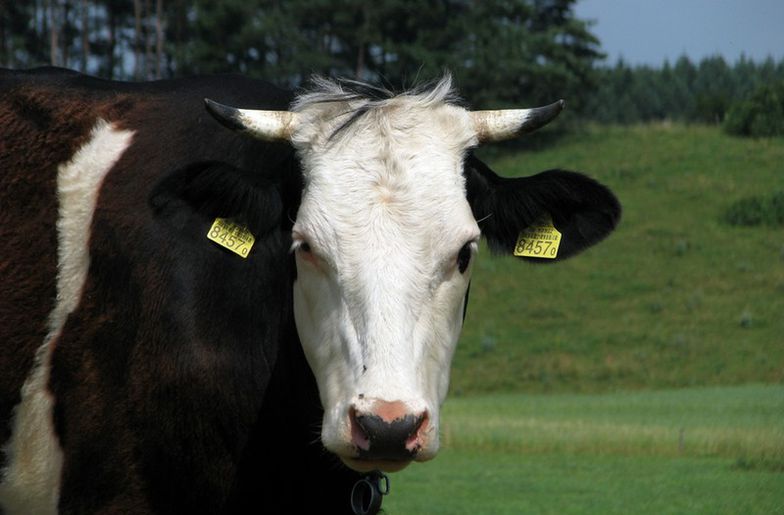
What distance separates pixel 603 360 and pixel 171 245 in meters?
27.8

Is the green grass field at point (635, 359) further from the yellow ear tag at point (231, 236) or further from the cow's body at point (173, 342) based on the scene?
the yellow ear tag at point (231, 236)

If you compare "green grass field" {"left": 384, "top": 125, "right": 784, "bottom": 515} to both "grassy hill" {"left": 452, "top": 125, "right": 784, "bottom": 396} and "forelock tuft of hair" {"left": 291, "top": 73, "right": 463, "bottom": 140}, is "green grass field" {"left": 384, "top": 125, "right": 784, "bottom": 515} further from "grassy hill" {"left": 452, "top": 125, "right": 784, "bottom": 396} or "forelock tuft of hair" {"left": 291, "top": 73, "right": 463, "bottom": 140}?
"forelock tuft of hair" {"left": 291, "top": 73, "right": 463, "bottom": 140}

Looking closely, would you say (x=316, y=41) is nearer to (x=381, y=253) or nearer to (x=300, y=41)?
(x=300, y=41)

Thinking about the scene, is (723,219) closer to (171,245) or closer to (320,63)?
(320,63)

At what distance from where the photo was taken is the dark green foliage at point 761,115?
52.1 meters

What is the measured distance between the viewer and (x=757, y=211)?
43438 mm

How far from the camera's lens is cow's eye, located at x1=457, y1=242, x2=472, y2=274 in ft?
16.3

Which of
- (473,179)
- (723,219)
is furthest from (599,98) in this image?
(473,179)

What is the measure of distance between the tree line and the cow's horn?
48277 millimetres

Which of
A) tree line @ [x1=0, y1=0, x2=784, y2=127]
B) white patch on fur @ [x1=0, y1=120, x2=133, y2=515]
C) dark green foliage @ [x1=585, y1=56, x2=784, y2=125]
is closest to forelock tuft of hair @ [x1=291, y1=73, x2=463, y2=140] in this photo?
white patch on fur @ [x1=0, y1=120, x2=133, y2=515]

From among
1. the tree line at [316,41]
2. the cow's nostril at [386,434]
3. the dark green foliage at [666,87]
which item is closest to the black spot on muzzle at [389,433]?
the cow's nostril at [386,434]

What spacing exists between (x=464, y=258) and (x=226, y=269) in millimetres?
1018

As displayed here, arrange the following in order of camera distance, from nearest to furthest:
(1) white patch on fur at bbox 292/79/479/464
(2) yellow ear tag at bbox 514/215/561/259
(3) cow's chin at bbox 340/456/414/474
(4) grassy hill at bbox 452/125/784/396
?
(3) cow's chin at bbox 340/456/414/474
(1) white patch on fur at bbox 292/79/479/464
(2) yellow ear tag at bbox 514/215/561/259
(4) grassy hill at bbox 452/125/784/396

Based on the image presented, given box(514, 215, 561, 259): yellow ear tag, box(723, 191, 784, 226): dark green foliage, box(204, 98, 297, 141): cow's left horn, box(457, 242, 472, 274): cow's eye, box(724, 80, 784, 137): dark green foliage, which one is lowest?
box(723, 191, 784, 226): dark green foliage
